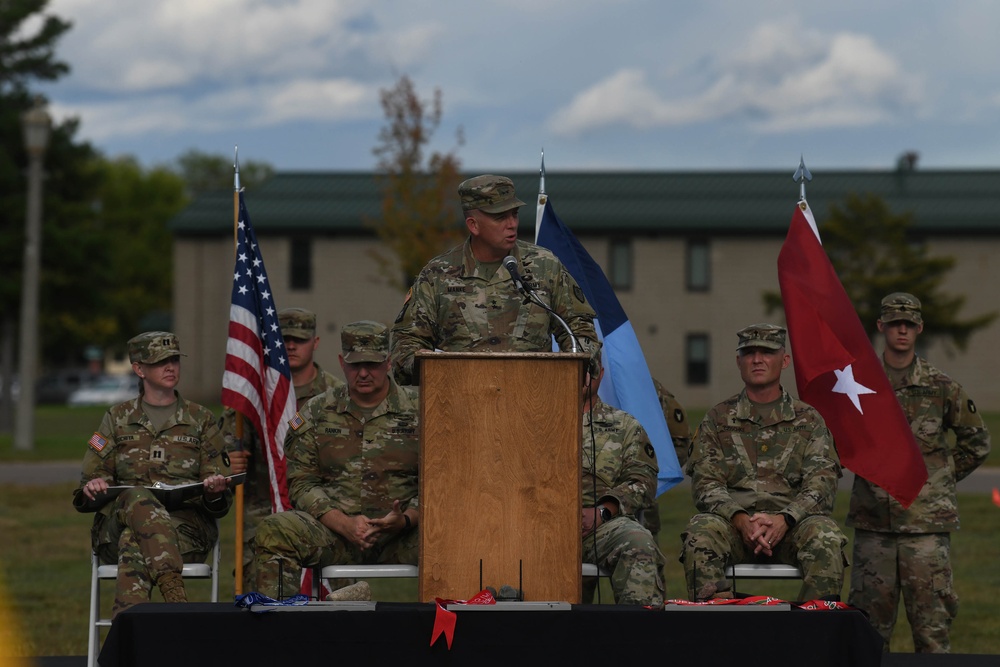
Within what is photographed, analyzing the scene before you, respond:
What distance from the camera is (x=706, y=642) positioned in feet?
18.4

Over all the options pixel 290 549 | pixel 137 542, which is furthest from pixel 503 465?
pixel 137 542

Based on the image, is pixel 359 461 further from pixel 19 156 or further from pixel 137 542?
pixel 19 156

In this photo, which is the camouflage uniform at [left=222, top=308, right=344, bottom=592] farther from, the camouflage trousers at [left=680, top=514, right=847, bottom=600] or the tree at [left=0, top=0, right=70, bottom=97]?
the tree at [left=0, top=0, right=70, bottom=97]

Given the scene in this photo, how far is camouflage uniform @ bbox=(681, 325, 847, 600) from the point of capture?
7113mm

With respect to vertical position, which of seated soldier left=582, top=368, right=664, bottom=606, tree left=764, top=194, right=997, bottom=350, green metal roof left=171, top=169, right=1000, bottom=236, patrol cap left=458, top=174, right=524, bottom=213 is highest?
green metal roof left=171, top=169, right=1000, bottom=236

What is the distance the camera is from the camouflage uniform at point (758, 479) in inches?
280

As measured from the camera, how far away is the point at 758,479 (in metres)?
7.62

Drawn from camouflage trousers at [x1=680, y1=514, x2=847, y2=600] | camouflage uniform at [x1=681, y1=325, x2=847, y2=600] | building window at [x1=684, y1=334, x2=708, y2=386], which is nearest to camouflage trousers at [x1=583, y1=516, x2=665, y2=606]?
camouflage trousers at [x1=680, y1=514, x2=847, y2=600]

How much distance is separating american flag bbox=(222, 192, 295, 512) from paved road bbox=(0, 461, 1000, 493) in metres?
12.4

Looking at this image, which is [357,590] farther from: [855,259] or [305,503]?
[855,259]

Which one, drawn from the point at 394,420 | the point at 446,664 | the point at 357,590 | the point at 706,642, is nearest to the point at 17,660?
the point at 394,420

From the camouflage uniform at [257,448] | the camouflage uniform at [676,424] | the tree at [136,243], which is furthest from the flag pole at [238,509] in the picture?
the tree at [136,243]

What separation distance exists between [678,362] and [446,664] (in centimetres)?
4518

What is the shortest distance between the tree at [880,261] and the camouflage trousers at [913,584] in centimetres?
3334
